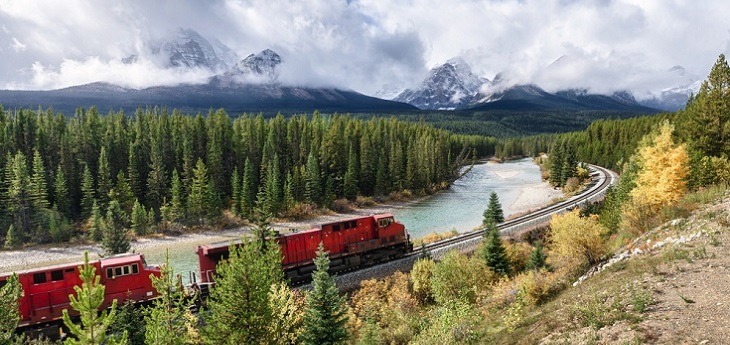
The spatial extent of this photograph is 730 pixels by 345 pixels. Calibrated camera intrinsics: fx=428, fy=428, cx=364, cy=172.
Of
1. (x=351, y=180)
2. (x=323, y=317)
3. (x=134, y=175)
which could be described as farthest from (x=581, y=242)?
(x=134, y=175)

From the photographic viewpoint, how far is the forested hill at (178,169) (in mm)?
A: 64812

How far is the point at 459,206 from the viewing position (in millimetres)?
81125

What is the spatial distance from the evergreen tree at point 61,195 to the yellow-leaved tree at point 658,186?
250 feet

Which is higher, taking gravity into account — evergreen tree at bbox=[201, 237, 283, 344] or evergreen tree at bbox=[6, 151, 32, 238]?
evergreen tree at bbox=[201, 237, 283, 344]

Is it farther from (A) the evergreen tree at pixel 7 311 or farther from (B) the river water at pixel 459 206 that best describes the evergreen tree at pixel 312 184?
(A) the evergreen tree at pixel 7 311

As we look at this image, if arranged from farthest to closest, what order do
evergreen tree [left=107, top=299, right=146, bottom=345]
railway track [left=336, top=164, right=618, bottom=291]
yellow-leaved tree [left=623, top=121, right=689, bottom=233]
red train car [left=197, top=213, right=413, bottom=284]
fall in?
1. railway track [left=336, top=164, right=618, bottom=291]
2. yellow-leaved tree [left=623, top=121, right=689, bottom=233]
3. red train car [left=197, top=213, right=413, bottom=284]
4. evergreen tree [left=107, top=299, right=146, bottom=345]

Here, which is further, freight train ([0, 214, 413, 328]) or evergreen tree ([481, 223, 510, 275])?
evergreen tree ([481, 223, 510, 275])

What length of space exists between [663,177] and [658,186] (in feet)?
2.62

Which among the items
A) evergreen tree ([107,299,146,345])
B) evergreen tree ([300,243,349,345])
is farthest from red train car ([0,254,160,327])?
evergreen tree ([300,243,349,345])

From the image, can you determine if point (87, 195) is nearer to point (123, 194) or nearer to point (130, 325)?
point (123, 194)

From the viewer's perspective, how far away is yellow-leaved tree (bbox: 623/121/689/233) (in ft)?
111

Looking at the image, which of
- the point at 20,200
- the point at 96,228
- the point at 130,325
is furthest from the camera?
the point at 96,228

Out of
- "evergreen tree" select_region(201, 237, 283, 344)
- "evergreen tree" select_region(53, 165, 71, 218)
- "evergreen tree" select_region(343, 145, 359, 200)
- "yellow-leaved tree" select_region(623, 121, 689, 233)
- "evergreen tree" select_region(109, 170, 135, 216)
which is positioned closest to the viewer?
"evergreen tree" select_region(201, 237, 283, 344)

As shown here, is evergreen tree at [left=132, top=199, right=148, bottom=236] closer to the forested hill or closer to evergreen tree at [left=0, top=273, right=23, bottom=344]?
the forested hill
